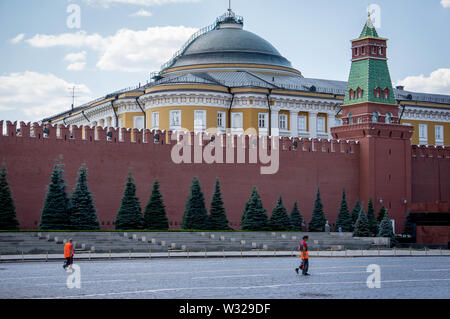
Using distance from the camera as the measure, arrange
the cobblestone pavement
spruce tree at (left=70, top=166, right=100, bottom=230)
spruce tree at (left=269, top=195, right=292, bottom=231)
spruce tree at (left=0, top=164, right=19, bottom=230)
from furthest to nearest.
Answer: spruce tree at (left=269, top=195, right=292, bottom=231) → spruce tree at (left=70, top=166, right=100, bottom=230) → spruce tree at (left=0, top=164, right=19, bottom=230) → the cobblestone pavement

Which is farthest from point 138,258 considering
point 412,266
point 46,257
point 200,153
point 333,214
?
point 333,214

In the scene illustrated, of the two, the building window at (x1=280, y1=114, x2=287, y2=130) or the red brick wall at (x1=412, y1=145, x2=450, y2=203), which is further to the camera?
the building window at (x1=280, y1=114, x2=287, y2=130)

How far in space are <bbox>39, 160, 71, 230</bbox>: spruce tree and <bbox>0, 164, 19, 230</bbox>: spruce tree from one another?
3.16 feet

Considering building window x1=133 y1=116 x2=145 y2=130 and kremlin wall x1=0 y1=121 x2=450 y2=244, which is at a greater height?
building window x1=133 y1=116 x2=145 y2=130

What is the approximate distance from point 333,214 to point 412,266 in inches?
588

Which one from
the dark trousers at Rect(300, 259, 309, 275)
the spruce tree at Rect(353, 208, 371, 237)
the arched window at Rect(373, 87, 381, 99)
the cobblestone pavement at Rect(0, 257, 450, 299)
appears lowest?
the cobblestone pavement at Rect(0, 257, 450, 299)

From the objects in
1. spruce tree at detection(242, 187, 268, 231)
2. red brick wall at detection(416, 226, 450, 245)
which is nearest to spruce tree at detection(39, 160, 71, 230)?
spruce tree at detection(242, 187, 268, 231)

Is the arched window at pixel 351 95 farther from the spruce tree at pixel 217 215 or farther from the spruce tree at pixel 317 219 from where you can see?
the spruce tree at pixel 217 215

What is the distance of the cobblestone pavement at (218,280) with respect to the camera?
48.8ft

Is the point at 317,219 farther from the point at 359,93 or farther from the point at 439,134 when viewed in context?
the point at 439,134

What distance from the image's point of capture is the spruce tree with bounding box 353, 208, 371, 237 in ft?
116

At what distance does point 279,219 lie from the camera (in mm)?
34875

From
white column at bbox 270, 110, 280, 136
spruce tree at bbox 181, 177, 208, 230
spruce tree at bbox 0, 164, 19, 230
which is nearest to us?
spruce tree at bbox 0, 164, 19, 230

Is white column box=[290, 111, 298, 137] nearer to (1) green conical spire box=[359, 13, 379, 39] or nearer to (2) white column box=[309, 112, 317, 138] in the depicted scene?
(2) white column box=[309, 112, 317, 138]
